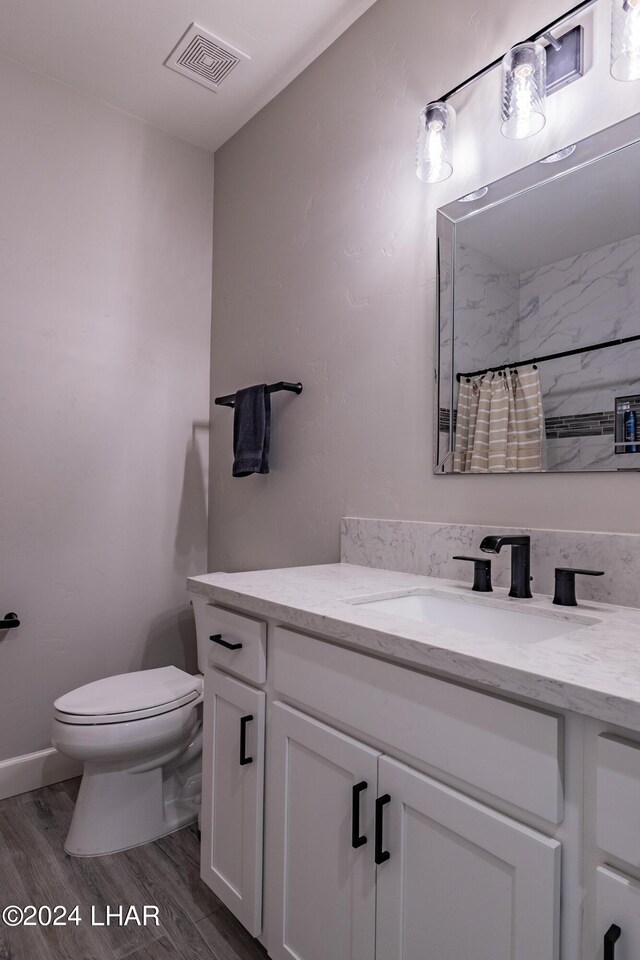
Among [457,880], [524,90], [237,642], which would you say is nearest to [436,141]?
[524,90]

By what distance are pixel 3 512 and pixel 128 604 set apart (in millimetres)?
593

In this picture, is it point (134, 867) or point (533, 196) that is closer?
point (533, 196)

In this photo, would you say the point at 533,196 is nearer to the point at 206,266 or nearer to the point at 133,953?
the point at 206,266

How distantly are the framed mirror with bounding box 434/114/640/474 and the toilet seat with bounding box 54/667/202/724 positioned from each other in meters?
1.08

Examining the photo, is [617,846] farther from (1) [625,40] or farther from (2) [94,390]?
(2) [94,390]

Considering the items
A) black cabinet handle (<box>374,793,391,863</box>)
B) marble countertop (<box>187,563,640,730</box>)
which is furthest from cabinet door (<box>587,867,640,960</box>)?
black cabinet handle (<box>374,793,391,863</box>)

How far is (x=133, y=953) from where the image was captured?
1.30 m

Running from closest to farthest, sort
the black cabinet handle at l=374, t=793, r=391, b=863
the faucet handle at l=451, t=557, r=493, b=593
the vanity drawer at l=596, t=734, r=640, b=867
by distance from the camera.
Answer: the vanity drawer at l=596, t=734, r=640, b=867
the black cabinet handle at l=374, t=793, r=391, b=863
the faucet handle at l=451, t=557, r=493, b=593

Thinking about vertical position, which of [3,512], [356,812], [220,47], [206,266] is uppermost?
[220,47]

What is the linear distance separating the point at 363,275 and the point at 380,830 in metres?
1.50

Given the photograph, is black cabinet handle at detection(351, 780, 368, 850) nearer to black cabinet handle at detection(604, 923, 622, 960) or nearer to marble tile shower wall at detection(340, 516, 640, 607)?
black cabinet handle at detection(604, 923, 622, 960)

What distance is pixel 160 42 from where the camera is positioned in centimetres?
196

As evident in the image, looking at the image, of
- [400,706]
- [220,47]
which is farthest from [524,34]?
[400,706]

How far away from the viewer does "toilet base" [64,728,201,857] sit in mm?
1671
